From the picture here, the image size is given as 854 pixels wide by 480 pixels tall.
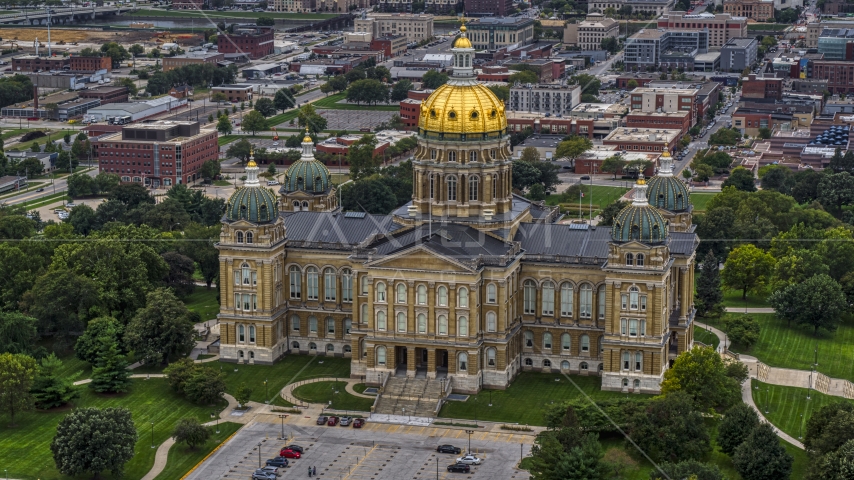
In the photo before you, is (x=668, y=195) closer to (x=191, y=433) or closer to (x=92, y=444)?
(x=191, y=433)

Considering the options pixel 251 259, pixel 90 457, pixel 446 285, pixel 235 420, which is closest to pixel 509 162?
pixel 446 285

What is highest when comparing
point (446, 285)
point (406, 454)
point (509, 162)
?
point (509, 162)

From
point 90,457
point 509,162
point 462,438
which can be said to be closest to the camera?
point 90,457

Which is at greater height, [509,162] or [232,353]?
[509,162]

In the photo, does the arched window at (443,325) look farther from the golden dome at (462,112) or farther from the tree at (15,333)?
the tree at (15,333)

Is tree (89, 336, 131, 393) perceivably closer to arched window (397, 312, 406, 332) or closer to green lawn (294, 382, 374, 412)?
green lawn (294, 382, 374, 412)

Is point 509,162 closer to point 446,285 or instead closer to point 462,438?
point 446,285

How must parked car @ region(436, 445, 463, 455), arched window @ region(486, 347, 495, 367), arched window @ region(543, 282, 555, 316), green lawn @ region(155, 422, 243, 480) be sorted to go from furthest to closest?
arched window @ region(543, 282, 555, 316), arched window @ region(486, 347, 495, 367), parked car @ region(436, 445, 463, 455), green lawn @ region(155, 422, 243, 480)

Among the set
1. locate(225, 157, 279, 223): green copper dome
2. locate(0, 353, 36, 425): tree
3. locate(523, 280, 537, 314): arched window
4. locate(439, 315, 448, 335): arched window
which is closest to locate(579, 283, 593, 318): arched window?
locate(523, 280, 537, 314): arched window
